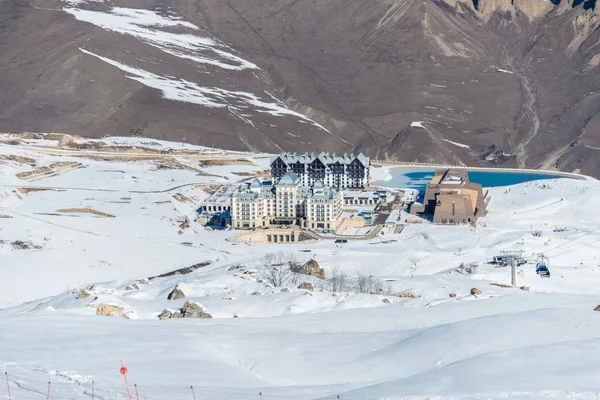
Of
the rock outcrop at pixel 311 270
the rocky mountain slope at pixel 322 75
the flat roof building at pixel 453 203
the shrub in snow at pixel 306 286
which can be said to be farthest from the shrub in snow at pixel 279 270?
the rocky mountain slope at pixel 322 75

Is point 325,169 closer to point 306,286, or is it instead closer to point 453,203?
point 453,203

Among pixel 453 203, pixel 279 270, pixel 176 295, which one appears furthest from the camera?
pixel 453 203

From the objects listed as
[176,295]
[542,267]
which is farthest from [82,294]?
[542,267]

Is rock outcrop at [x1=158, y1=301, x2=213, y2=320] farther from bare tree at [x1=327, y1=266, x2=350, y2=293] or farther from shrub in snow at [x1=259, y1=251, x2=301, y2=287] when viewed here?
bare tree at [x1=327, y1=266, x2=350, y2=293]

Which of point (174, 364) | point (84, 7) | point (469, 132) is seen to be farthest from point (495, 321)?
point (84, 7)

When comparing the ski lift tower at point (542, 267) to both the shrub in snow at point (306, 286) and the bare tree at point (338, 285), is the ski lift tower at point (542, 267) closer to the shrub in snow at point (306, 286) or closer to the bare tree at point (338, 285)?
the bare tree at point (338, 285)

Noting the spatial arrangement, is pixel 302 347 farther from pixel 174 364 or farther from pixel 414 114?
pixel 414 114
